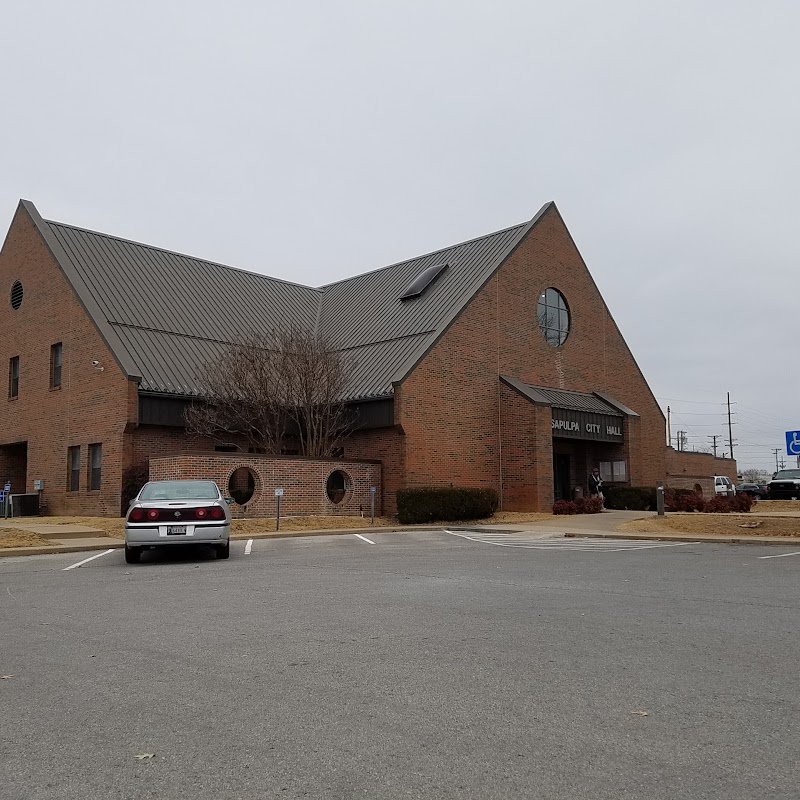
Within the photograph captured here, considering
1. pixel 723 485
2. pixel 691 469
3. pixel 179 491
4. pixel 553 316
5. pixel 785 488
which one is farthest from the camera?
pixel 723 485

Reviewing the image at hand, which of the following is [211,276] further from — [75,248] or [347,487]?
[347,487]

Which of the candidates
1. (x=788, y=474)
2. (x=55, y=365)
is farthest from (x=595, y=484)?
(x=55, y=365)

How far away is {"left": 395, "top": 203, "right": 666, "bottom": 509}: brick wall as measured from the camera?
28.3m

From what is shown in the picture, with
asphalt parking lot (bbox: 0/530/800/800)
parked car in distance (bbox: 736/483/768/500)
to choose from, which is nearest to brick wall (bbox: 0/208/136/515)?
asphalt parking lot (bbox: 0/530/800/800)

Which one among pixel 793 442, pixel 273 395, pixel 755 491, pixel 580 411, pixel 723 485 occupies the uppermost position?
pixel 273 395

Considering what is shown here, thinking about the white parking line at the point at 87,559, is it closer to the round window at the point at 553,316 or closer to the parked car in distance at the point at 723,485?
the round window at the point at 553,316

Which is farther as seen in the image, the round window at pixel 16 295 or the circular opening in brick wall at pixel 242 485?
the round window at pixel 16 295

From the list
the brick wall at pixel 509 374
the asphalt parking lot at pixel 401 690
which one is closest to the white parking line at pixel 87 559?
the asphalt parking lot at pixel 401 690

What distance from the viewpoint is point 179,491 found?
15930 millimetres

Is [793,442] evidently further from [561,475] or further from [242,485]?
[242,485]

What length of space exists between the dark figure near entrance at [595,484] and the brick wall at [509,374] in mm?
1426

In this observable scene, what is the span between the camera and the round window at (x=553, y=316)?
34094 mm

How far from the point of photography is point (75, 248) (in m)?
31.2

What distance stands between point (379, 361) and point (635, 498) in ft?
38.1
